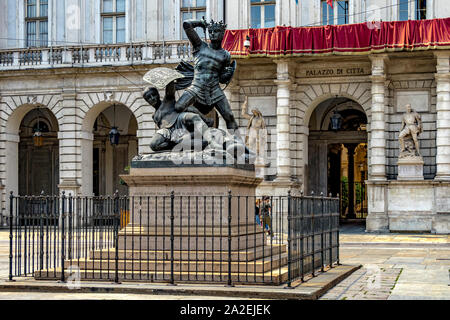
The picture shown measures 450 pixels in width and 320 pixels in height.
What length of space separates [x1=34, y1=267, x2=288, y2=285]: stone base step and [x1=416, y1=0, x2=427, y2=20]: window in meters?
21.0

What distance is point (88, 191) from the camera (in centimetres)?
3759

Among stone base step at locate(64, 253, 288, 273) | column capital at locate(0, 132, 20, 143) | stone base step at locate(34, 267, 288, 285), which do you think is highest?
column capital at locate(0, 132, 20, 143)

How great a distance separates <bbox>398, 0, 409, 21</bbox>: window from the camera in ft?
108

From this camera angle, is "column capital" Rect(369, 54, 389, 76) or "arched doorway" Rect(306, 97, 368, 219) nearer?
"column capital" Rect(369, 54, 389, 76)

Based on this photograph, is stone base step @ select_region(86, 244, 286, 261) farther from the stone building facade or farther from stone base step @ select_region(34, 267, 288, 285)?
the stone building facade

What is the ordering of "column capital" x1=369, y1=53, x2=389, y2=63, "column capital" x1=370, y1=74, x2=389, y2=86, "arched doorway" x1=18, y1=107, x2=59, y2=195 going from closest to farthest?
"column capital" x1=369, y1=53, x2=389, y2=63
"column capital" x1=370, y1=74, x2=389, y2=86
"arched doorway" x1=18, y1=107, x2=59, y2=195

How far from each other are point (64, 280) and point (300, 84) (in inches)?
855

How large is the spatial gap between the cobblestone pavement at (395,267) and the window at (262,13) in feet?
Answer: 32.8

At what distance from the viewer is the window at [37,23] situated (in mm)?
38656

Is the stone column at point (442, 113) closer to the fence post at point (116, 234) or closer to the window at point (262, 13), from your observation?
the window at point (262, 13)

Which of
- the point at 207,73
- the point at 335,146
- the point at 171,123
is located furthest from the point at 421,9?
the point at 171,123

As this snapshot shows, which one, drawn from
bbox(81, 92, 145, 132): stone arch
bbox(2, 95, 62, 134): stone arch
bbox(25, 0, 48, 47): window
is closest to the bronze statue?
bbox(81, 92, 145, 132): stone arch

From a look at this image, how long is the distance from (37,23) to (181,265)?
27492 mm

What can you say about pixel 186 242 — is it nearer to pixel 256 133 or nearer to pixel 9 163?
pixel 256 133
